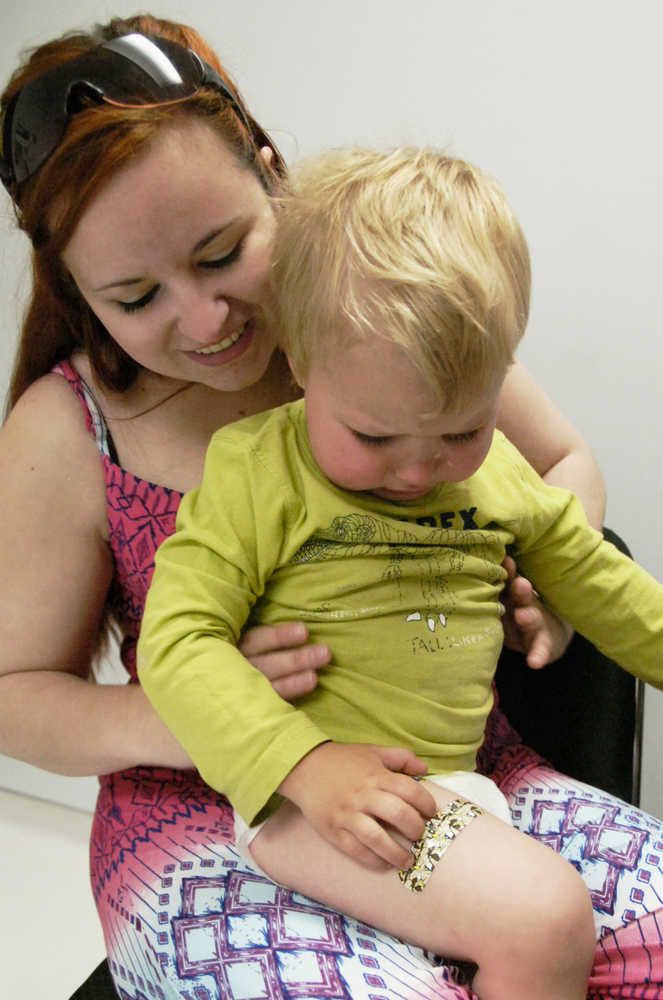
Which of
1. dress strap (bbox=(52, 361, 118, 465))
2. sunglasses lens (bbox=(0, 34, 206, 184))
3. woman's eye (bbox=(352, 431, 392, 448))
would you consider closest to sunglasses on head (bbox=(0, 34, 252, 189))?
sunglasses lens (bbox=(0, 34, 206, 184))

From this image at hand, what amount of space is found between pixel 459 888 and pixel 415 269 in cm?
46

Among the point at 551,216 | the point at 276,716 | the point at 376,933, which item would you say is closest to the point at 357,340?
the point at 276,716

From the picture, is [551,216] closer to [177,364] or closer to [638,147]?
[638,147]

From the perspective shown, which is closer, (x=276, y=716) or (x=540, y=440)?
(x=276, y=716)

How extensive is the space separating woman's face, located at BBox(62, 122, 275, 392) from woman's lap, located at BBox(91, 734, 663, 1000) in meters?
0.45

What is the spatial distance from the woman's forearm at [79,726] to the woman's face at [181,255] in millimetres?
345

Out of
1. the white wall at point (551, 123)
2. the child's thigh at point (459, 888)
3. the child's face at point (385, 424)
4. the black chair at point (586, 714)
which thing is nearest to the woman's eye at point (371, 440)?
the child's face at point (385, 424)

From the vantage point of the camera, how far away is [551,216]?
1.46 m

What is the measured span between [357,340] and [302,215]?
0.48 ft

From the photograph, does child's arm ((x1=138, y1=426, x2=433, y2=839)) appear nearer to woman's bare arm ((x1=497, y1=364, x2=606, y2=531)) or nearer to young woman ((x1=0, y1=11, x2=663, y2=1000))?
young woman ((x1=0, y1=11, x2=663, y2=1000))

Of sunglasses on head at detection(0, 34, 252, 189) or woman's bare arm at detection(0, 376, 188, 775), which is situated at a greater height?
sunglasses on head at detection(0, 34, 252, 189)

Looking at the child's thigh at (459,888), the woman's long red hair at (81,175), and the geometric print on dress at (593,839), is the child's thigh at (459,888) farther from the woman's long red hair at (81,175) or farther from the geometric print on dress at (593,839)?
the woman's long red hair at (81,175)

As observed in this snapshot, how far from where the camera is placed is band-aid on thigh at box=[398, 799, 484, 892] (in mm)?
717

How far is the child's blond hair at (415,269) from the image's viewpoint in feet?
2.20
